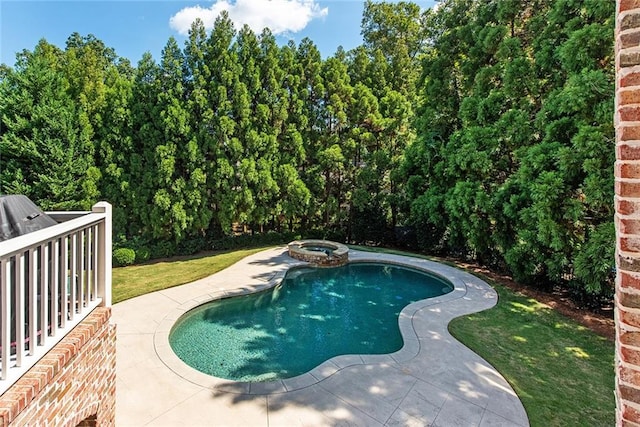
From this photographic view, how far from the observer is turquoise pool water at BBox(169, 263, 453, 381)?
20.4 ft

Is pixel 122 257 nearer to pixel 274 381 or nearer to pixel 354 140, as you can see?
pixel 274 381

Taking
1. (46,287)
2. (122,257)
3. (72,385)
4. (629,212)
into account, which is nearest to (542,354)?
(629,212)

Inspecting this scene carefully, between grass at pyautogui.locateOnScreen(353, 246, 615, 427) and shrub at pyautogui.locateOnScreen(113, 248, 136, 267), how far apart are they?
1131 cm

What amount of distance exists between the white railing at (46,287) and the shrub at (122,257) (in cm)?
965

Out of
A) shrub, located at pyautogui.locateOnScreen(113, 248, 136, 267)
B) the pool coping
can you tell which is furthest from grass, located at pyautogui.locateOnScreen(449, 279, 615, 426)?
shrub, located at pyautogui.locateOnScreen(113, 248, 136, 267)

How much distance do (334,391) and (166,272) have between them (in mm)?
8175

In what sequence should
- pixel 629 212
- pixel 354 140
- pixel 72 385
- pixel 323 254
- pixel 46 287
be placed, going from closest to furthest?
pixel 629 212 → pixel 46 287 → pixel 72 385 → pixel 323 254 → pixel 354 140

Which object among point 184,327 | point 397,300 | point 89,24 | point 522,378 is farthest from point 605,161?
point 89,24

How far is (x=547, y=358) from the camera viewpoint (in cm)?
600

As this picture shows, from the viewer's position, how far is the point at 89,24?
1370cm

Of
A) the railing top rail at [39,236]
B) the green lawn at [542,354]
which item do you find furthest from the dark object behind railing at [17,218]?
the green lawn at [542,354]

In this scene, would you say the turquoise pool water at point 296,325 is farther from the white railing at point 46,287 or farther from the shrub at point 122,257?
the shrub at point 122,257

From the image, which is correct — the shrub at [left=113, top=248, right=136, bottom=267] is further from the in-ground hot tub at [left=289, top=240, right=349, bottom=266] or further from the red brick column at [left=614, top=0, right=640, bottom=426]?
the red brick column at [left=614, top=0, right=640, bottom=426]

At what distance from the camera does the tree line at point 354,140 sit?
838 cm
